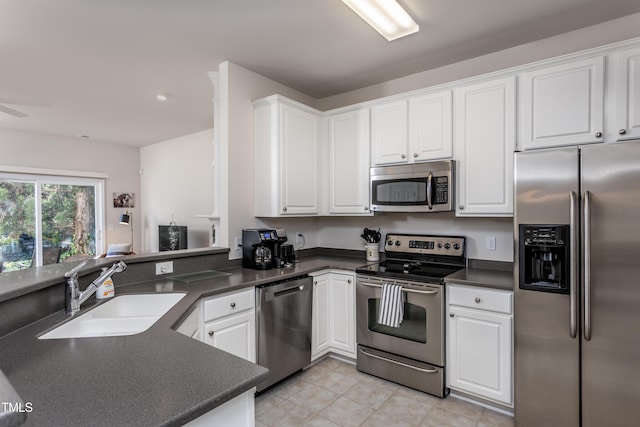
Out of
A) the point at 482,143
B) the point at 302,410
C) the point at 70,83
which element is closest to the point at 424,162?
the point at 482,143

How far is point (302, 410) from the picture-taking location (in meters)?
2.31

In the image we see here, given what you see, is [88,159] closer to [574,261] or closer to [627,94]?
[574,261]

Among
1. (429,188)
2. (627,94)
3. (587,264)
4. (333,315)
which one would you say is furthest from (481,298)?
(627,94)

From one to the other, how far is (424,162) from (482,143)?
1.47 feet

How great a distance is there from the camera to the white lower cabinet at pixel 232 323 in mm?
2066

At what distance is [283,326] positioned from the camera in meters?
2.54

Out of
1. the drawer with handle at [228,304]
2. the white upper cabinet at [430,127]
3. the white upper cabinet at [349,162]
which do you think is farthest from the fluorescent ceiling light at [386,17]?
the drawer with handle at [228,304]

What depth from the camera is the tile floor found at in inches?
86.1

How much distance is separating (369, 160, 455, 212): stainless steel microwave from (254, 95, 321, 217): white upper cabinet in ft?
2.11

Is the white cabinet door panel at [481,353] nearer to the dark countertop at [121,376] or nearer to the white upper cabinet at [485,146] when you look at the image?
the white upper cabinet at [485,146]

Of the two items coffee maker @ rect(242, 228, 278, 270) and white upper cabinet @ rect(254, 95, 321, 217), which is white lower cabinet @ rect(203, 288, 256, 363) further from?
white upper cabinet @ rect(254, 95, 321, 217)

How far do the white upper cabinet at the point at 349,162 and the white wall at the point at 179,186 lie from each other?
2.82 metres

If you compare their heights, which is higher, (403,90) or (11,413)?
(403,90)

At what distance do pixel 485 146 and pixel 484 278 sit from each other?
0.96 metres
